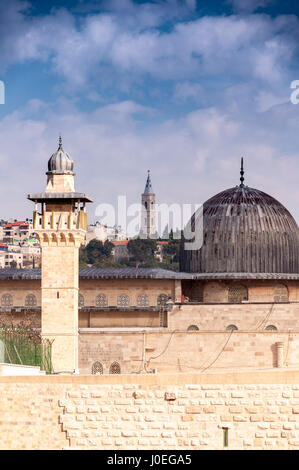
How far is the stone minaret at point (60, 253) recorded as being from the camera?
3152cm

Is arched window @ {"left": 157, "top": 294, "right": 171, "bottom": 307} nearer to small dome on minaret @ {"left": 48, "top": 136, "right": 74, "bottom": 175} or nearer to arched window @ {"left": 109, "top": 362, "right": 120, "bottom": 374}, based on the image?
arched window @ {"left": 109, "top": 362, "right": 120, "bottom": 374}

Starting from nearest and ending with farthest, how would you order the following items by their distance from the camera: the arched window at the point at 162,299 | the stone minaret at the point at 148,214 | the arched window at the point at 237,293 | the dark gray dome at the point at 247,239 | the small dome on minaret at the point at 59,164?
the small dome on minaret at the point at 59,164 → the arched window at the point at 162,299 → the arched window at the point at 237,293 → the dark gray dome at the point at 247,239 → the stone minaret at the point at 148,214

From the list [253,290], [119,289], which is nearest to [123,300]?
[119,289]

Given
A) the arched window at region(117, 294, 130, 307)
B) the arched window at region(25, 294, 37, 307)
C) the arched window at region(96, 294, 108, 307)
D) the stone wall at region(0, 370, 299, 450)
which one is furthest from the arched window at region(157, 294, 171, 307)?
the stone wall at region(0, 370, 299, 450)

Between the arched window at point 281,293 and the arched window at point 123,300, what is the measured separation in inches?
216

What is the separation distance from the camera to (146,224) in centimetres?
18600

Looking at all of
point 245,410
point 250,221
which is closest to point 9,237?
point 250,221

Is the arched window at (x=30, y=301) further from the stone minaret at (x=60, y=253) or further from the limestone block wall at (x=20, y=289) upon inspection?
the stone minaret at (x=60, y=253)

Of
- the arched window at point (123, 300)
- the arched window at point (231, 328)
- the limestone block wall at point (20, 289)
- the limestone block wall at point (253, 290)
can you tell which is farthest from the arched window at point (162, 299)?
the limestone block wall at point (20, 289)

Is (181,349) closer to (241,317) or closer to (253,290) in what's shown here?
(241,317)

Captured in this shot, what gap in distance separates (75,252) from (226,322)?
25.7 ft

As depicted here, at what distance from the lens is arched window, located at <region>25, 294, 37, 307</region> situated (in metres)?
38.8

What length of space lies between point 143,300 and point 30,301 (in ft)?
13.5
